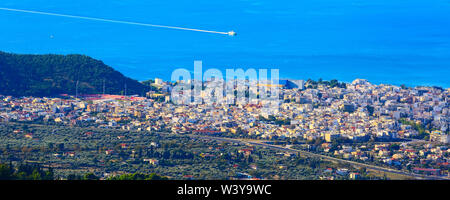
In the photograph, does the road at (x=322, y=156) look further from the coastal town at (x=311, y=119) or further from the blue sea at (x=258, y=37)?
the blue sea at (x=258, y=37)

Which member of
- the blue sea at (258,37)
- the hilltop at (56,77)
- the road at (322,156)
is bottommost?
the road at (322,156)

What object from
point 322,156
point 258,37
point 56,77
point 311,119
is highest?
Result: point 258,37

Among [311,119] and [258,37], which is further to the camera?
[258,37]

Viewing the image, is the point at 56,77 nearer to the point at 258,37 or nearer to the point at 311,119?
the point at 311,119

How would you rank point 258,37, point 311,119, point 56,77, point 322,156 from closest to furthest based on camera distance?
point 322,156 → point 311,119 → point 56,77 → point 258,37

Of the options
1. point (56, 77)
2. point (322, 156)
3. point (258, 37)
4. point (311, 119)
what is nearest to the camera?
point (322, 156)

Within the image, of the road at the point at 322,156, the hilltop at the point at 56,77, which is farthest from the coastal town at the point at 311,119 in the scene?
the hilltop at the point at 56,77

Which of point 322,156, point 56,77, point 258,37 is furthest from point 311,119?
point 258,37
